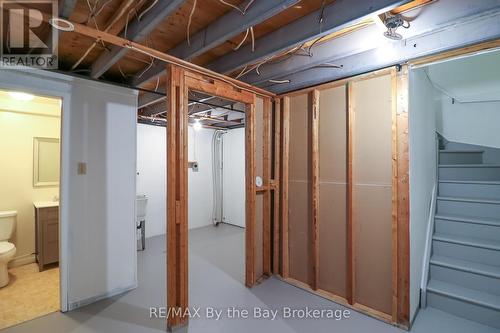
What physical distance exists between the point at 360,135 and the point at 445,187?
181 centimetres

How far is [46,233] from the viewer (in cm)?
336

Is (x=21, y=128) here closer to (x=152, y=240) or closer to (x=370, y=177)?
(x=152, y=240)

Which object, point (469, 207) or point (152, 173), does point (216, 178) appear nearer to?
point (152, 173)

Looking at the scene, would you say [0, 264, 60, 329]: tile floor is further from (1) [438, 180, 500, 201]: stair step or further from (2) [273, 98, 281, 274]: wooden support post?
(1) [438, 180, 500, 201]: stair step

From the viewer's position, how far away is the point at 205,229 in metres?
5.58

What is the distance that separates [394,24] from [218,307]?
2960 millimetres

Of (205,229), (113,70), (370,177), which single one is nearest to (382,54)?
(370,177)

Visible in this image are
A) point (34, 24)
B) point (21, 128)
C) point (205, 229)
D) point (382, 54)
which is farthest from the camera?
point (205, 229)

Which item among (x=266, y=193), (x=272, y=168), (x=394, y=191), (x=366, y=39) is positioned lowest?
(x=266, y=193)

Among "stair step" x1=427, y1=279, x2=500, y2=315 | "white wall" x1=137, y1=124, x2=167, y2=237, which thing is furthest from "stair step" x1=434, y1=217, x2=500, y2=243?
"white wall" x1=137, y1=124, x2=167, y2=237

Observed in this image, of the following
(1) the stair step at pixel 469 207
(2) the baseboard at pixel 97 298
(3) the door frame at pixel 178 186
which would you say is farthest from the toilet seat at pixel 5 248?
(1) the stair step at pixel 469 207

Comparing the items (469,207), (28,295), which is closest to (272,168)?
(469,207)

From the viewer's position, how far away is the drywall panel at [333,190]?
8.50 ft

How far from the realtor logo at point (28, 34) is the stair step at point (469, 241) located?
411cm
